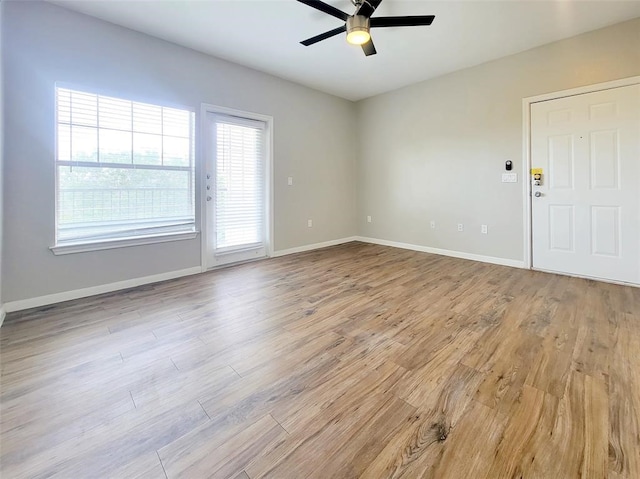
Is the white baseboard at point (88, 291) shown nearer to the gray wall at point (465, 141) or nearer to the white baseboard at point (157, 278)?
the white baseboard at point (157, 278)

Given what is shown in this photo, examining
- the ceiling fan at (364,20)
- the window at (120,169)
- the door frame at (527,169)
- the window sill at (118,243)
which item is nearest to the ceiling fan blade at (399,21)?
the ceiling fan at (364,20)

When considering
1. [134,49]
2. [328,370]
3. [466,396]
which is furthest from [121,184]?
[466,396]

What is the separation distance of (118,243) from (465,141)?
4.69 m

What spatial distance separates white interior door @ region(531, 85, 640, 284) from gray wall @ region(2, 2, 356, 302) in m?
3.57

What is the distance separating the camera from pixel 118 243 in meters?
3.03

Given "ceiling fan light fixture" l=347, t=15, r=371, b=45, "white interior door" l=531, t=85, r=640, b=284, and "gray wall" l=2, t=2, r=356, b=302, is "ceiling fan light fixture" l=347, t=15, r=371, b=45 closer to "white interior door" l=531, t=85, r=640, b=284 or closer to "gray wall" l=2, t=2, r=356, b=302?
"gray wall" l=2, t=2, r=356, b=302

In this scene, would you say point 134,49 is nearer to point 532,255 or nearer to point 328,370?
point 328,370

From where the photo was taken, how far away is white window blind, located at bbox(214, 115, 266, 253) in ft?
12.8

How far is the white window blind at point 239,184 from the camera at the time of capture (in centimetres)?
390

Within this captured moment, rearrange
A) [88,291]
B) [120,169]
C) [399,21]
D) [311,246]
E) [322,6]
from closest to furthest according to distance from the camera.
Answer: [322,6]
[399,21]
[88,291]
[120,169]
[311,246]

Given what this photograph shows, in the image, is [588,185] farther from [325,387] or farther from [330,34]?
[325,387]

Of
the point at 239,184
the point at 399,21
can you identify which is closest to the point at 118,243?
the point at 239,184

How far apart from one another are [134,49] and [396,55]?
305 centimetres

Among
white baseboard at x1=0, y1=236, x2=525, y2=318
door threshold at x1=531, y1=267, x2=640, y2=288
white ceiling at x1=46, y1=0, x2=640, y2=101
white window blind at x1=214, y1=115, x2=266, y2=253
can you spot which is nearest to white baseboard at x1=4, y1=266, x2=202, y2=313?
white baseboard at x1=0, y1=236, x2=525, y2=318
